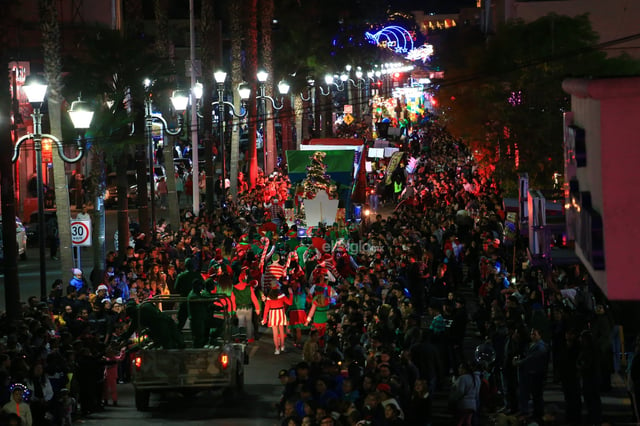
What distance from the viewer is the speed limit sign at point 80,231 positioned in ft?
82.5

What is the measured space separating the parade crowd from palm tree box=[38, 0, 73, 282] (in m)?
1.16

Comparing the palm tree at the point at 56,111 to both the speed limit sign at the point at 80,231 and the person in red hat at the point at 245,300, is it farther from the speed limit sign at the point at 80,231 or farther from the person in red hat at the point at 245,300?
the person in red hat at the point at 245,300

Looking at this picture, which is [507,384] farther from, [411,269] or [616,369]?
[411,269]

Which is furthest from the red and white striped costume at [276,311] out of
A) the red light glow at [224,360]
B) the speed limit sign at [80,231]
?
the speed limit sign at [80,231]

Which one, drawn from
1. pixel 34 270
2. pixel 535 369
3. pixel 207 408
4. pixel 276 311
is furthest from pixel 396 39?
pixel 535 369

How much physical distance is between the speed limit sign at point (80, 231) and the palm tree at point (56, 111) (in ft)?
3.26

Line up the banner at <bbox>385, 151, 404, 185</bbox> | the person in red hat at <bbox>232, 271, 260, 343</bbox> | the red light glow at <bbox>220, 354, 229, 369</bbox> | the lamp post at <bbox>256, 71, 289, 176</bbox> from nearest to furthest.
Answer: the red light glow at <bbox>220, 354, 229, 369</bbox> < the person in red hat at <bbox>232, 271, 260, 343</bbox> < the banner at <bbox>385, 151, 404, 185</bbox> < the lamp post at <bbox>256, 71, 289, 176</bbox>

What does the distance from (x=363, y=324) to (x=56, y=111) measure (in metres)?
11.2

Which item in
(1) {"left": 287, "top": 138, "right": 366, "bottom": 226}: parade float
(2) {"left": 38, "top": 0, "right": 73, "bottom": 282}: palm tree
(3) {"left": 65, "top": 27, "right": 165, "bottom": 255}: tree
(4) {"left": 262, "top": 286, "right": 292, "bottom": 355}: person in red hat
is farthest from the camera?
(1) {"left": 287, "top": 138, "right": 366, "bottom": 226}: parade float

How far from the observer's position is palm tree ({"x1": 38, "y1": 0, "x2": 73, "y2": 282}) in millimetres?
26297

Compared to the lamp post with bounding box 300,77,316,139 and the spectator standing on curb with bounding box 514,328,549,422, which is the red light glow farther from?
the lamp post with bounding box 300,77,316,139

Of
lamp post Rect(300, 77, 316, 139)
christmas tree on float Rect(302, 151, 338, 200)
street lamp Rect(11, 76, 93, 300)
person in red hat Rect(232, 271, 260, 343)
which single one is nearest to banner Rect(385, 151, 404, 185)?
christmas tree on float Rect(302, 151, 338, 200)

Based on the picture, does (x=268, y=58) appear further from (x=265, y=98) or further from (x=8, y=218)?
(x=8, y=218)

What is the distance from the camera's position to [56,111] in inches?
1057
